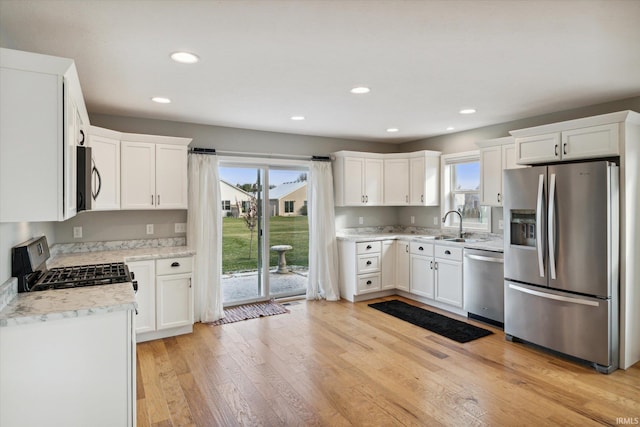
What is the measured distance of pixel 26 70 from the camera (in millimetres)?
1794

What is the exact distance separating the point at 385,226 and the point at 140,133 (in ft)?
13.1

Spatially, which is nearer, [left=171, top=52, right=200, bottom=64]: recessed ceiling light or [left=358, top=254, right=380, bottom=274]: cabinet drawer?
[left=171, top=52, right=200, bottom=64]: recessed ceiling light

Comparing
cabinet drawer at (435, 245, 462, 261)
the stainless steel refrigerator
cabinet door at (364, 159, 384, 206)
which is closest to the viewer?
the stainless steel refrigerator

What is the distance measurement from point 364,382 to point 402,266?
8.95ft

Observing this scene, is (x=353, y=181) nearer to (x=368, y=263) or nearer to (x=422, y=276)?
(x=368, y=263)

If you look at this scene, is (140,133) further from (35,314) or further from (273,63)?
(35,314)

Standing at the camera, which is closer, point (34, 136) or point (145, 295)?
point (34, 136)

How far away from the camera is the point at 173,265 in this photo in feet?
12.8

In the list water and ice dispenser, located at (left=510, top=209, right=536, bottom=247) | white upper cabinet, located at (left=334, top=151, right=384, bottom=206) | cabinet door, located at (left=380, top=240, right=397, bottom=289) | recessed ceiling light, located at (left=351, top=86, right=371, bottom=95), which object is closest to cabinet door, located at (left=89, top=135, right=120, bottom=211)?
recessed ceiling light, located at (left=351, top=86, right=371, bottom=95)

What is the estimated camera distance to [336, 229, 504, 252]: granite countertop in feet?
14.4

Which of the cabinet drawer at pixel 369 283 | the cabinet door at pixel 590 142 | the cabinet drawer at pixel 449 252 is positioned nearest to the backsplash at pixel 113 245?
the cabinet drawer at pixel 369 283

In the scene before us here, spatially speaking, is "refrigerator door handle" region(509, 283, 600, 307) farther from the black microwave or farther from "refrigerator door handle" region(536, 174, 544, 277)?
the black microwave

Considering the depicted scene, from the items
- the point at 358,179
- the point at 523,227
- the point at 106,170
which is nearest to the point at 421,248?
the point at 358,179

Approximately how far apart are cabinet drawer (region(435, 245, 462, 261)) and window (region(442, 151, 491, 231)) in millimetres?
660
